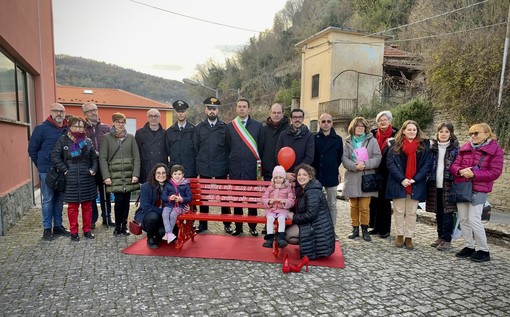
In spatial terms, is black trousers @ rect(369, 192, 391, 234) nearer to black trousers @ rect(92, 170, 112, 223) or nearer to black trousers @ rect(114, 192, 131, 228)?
black trousers @ rect(114, 192, 131, 228)

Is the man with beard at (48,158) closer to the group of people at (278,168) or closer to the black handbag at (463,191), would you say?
the group of people at (278,168)

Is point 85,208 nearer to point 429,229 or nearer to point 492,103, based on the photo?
point 429,229

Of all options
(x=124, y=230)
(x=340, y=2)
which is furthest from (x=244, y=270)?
(x=340, y=2)

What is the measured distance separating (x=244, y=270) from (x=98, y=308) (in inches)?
65.0

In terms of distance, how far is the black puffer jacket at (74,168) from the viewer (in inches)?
204

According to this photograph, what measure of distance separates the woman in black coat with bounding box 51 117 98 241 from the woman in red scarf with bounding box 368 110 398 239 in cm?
443

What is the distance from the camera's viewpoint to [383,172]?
5.64 metres

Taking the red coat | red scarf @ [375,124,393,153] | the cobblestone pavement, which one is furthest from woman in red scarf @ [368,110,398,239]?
the red coat

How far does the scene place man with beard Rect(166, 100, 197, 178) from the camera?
5711 millimetres

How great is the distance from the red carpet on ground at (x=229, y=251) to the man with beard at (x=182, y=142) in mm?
1194

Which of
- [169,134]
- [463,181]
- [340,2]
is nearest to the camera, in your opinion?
[463,181]

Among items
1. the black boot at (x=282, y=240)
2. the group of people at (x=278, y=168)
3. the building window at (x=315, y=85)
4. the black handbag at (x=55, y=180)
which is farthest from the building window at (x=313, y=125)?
the black handbag at (x=55, y=180)

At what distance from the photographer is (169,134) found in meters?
5.80

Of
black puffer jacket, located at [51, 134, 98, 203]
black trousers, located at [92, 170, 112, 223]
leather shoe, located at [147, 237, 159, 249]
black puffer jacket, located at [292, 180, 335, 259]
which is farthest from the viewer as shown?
black trousers, located at [92, 170, 112, 223]
